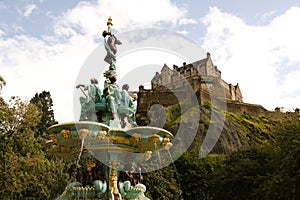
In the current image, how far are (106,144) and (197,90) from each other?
191 ft

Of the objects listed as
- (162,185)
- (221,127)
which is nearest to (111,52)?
(162,185)

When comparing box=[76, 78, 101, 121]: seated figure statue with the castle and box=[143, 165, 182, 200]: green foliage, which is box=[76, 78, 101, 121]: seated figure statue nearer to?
box=[143, 165, 182, 200]: green foliage

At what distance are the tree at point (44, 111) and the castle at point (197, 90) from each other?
15493 mm

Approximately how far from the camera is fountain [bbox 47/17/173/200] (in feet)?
32.7

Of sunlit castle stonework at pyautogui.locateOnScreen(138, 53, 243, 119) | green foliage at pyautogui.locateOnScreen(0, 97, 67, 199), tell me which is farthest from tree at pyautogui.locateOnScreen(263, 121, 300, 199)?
sunlit castle stonework at pyautogui.locateOnScreen(138, 53, 243, 119)

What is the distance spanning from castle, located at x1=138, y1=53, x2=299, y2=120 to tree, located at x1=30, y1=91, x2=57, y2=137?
15.5 metres

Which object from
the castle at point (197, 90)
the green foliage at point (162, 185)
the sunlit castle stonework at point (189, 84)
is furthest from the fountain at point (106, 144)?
the sunlit castle stonework at point (189, 84)

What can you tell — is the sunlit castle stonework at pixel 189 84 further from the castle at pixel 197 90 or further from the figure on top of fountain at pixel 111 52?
the figure on top of fountain at pixel 111 52

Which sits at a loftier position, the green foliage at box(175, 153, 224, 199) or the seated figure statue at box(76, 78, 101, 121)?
the seated figure statue at box(76, 78, 101, 121)

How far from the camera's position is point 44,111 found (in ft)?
146

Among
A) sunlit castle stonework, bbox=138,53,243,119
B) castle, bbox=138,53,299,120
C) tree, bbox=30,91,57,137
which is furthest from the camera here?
sunlit castle stonework, bbox=138,53,243,119

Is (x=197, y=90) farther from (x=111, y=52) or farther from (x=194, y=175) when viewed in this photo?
(x=111, y=52)

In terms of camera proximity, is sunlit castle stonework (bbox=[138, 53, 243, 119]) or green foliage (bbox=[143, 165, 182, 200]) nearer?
green foliage (bbox=[143, 165, 182, 200])

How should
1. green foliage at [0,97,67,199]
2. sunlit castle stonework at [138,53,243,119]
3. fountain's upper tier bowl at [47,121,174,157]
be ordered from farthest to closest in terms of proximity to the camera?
sunlit castle stonework at [138,53,243,119] → green foliage at [0,97,67,199] → fountain's upper tier bowl at [47,121,174,157]
